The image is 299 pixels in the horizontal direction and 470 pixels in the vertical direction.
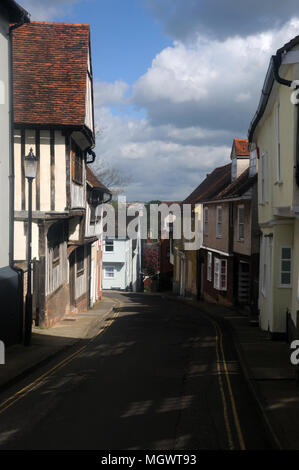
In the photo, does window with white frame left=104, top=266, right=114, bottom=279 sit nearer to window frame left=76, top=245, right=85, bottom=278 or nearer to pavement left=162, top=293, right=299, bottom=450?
window frame left=76, top=245, right=85, bottom=278

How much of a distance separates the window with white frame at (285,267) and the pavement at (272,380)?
1759 mm

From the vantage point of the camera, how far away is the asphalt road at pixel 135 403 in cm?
678

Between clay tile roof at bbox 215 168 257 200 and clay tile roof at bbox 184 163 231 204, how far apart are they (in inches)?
114

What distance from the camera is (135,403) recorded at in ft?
28.1

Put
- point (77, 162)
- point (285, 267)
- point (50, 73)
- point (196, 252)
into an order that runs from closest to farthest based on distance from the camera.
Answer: point (285, 267) → point (50, 73) → point (77, 162) → point (196, 252)

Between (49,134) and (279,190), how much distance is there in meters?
8.01

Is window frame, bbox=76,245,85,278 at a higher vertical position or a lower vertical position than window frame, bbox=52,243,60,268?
lower

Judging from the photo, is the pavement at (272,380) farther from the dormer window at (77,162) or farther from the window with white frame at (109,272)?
the window with white frame at (109,272)

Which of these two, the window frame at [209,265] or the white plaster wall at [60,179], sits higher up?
the white plaster wall at [60,179]

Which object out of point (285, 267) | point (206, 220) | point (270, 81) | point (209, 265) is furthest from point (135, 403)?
point (206, 220)

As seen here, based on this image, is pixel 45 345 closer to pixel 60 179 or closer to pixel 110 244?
pixel 60 179

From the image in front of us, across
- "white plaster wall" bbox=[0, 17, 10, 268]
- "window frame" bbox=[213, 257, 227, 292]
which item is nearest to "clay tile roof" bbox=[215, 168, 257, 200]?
"window frame" bbox=[213, 257, 227, 292]

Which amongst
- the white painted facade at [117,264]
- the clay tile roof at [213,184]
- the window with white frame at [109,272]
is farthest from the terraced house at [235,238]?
the window with white frame at [109,272]

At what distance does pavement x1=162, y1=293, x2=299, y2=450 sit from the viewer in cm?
698
